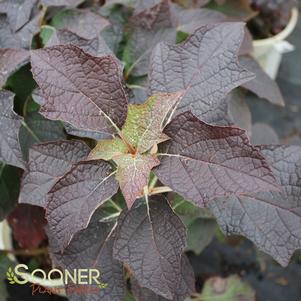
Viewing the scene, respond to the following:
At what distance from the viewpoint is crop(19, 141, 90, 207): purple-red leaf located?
33.8 inches

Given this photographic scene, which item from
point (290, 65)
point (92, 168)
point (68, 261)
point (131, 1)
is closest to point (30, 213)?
point (68, 261)

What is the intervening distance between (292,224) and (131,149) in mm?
307

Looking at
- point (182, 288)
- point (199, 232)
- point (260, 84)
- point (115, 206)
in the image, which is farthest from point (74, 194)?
point (260, 84)

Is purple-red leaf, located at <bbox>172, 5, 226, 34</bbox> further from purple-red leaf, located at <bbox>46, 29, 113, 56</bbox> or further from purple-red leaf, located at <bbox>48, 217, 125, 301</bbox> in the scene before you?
purple-red leaf, located at <bbox>48, 217, 125, 301</bbox>

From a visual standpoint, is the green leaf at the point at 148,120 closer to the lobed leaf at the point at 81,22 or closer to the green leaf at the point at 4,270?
the lobed leaf at the point at 81,22

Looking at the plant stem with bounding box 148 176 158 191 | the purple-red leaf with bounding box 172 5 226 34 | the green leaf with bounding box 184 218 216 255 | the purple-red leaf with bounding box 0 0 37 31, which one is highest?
the purple-red leaf with bounding box 0 0 37 31

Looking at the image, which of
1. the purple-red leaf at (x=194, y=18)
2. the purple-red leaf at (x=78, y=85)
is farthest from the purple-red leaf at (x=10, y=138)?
the purple-red leaf at (x=194, y=18)

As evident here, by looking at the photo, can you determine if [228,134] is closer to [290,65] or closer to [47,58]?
[47,58]

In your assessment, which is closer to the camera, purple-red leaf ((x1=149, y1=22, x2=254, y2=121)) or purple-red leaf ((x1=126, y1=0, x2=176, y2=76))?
purple-red leaf ((x1=149, y1=22, x2=254, y2=121))

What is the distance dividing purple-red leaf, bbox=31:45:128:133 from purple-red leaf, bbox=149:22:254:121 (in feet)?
0.37

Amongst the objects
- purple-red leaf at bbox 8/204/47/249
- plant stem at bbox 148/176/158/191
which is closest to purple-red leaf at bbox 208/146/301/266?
plant stem at bbox 148/176/158/191

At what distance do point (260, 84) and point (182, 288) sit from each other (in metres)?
0.57

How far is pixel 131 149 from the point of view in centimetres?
80

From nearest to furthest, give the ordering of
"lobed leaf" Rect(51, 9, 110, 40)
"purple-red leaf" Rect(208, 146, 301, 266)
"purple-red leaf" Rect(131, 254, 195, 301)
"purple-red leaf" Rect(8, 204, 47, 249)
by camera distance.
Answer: "purple-red leaf" Rect(208, 146, 301, 266)
"purple-red leaf" Rect(131, 254, 195, 301)
"lobed leaf" Rect(51, 9, 110, 40)
"purple-red leaf" Rect(8, 204, 47, 249)
